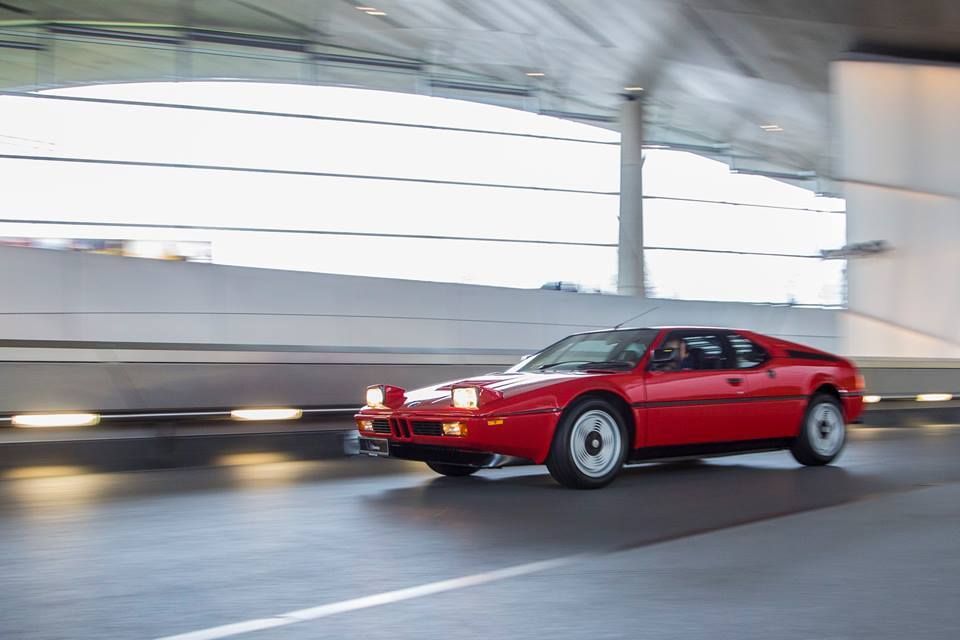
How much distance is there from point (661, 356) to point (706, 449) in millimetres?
868

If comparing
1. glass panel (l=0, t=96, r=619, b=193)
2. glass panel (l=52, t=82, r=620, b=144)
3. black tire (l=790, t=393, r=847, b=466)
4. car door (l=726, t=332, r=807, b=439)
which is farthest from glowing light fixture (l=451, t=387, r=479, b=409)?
glass panel (l=52, t=82, r=620, b=144)

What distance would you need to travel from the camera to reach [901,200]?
22.1 metres

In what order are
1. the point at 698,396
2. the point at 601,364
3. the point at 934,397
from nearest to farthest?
the point at 601,364 → the point at 698,396 → the point at 934,397

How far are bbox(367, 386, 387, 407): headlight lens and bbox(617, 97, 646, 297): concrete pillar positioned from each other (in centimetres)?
2022

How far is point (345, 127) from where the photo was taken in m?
25.0

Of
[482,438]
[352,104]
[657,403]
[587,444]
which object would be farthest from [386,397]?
[352,104]

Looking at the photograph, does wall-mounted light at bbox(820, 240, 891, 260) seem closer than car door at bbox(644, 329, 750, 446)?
No

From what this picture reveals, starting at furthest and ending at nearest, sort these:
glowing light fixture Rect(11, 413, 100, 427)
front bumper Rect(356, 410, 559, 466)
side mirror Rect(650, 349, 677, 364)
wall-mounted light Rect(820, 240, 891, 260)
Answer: wall-mounted light Rect(820, 240, 891, 260) → glowing light fixture Rect(11, 413, 100, 427) → side mirror Rect(650, 349, 677, 364) → front bumper Rect(356, 410, 559, 466)

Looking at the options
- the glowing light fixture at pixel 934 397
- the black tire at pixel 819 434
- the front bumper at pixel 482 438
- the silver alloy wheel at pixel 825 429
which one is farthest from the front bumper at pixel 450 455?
the glowing light fixture at pixel 934 397

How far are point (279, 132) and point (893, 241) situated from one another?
14054 mm

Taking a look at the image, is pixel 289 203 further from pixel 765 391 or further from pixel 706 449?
pixel 706 449

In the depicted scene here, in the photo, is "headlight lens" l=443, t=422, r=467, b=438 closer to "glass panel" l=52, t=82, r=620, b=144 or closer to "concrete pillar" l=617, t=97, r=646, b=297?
"glass panel" l=52, t=82, r=620, b=144

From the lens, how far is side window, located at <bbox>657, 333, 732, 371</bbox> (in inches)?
320

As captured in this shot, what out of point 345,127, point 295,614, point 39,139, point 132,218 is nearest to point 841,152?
point 345,127
